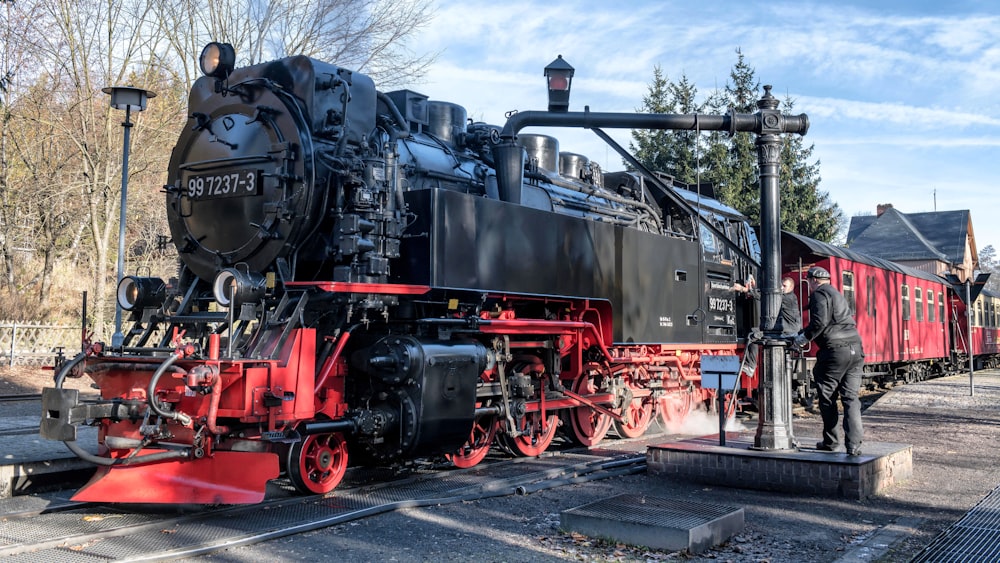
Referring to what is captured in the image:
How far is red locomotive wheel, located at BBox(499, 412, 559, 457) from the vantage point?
26.7 ft

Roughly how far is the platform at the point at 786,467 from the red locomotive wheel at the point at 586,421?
1.81 meters

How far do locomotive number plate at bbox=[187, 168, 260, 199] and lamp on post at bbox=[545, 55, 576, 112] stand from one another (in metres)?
4.11

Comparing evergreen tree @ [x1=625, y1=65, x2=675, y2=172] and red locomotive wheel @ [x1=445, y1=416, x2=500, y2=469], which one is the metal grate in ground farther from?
evergreen tree @ [x1=625, y1=65, x2=675, y2=172]

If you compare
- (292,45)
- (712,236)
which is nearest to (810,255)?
(712,236)

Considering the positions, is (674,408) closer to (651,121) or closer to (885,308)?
(651,121)

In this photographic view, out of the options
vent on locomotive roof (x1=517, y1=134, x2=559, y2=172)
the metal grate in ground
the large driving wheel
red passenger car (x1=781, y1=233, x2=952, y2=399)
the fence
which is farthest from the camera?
the fence

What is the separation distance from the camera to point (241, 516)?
566 cm

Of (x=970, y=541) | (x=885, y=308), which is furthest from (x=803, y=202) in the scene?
(x=970, y=541)

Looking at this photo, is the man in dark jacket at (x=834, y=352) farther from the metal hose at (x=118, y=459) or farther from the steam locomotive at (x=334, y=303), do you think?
the metal hose at (x=118, y=459)

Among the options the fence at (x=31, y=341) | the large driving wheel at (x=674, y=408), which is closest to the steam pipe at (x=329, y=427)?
the large driving wheel at (x=674, y=408)

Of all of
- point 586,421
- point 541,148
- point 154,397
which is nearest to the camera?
point 154,397

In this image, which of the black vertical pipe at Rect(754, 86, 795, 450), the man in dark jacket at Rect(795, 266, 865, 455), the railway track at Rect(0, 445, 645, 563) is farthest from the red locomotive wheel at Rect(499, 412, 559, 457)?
the man in dark jacket at Rect(795, 266, 865, 455)

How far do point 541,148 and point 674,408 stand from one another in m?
3.89

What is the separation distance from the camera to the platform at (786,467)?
6.39 meters
